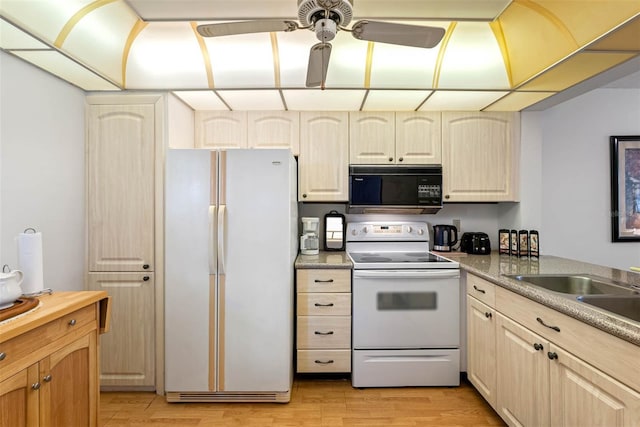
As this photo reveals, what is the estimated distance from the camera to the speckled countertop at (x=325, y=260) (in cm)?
229

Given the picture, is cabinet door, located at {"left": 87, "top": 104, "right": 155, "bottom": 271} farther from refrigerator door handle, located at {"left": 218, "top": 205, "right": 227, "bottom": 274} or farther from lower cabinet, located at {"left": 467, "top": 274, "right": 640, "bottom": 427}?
lower cabinet, located at {"left": 467, "top": 274, "right": 640, "bottom": 427}

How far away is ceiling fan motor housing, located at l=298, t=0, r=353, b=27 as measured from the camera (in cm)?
121

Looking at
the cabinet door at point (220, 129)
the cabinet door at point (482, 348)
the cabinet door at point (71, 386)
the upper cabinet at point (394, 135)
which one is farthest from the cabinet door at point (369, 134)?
the cabinet door at point (71, 386)

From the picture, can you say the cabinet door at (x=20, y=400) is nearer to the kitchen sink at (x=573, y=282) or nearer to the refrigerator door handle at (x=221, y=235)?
the refrigerator door handle at (x=221, y=235)

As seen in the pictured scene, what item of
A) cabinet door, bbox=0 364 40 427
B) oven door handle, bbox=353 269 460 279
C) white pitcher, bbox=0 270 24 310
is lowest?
cabinet door, bbox=0 364 40 427

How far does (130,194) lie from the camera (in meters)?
2.19

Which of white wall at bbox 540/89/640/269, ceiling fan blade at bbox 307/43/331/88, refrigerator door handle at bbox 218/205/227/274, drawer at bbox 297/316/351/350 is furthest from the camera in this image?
white wall at bbox 540/89/640/269

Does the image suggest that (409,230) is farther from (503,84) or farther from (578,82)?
(578,82)

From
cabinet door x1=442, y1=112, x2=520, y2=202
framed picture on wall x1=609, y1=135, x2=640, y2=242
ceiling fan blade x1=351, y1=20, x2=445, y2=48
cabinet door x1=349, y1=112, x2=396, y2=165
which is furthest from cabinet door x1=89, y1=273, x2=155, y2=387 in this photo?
framed picture on wall x1=609, y1=135, x2=640, y2=242

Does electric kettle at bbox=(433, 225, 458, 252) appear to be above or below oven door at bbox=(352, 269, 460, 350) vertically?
above

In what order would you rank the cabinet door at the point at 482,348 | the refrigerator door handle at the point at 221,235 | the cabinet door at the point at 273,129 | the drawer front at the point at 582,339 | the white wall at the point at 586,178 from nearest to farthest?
1. the drawer front at the point at 582,339
2. the cabinet door at the point at 482,348
3. the refrigerator door handle at the point at 221,235
4. the cabinet door at the point at 273,129
5. the white wall at the point at 586,178

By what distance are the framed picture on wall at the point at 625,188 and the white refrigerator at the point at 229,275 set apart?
299 centimetres

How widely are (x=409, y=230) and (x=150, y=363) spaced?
237 centimetres

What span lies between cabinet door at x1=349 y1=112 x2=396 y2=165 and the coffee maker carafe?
25.2 inches
